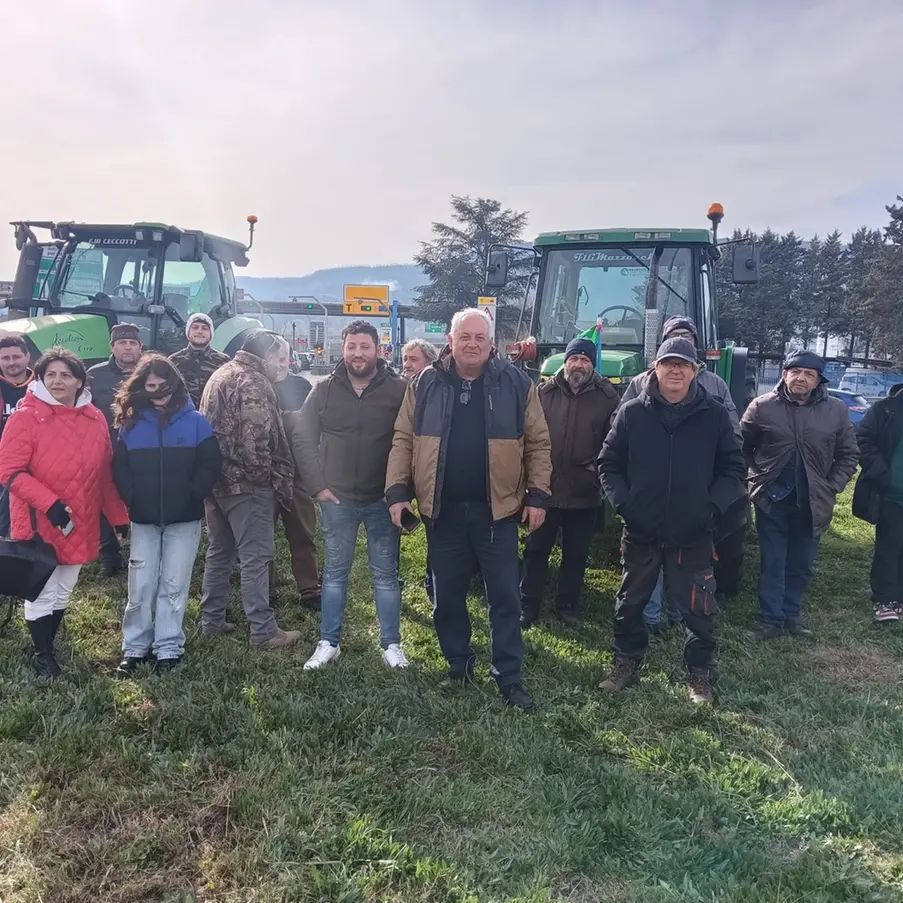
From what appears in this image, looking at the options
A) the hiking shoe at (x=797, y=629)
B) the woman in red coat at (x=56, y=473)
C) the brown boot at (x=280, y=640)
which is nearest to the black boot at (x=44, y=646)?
the woman in red coat at (x=56, y=473)

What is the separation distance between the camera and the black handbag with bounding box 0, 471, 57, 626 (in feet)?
12.0

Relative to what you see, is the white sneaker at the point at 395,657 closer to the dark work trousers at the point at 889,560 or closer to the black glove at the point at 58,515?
the black glove at the point at 58,515

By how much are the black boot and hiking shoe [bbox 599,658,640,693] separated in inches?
114

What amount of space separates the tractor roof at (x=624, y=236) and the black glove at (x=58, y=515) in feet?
15.4

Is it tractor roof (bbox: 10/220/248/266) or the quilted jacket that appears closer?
the quilted jacket

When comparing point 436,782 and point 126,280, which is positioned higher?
point 126,280

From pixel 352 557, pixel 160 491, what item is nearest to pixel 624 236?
pixel 352 557

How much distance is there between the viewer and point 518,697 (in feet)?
12.5

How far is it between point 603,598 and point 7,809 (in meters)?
3.94

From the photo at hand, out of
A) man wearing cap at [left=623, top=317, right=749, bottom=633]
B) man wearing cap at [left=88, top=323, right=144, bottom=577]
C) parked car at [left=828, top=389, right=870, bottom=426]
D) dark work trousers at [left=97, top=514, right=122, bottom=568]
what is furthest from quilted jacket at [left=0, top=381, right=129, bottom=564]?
parked car at [left=828, top=389, right=870, bottom=426]

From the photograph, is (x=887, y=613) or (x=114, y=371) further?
(x=114, y=371)

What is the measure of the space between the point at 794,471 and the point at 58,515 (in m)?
4.36

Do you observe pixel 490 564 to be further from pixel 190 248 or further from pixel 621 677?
pixel 190 248

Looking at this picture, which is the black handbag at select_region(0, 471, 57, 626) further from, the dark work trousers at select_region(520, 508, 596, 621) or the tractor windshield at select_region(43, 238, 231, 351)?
the tractor windshield at select_region(43, 238, 231, 351)
